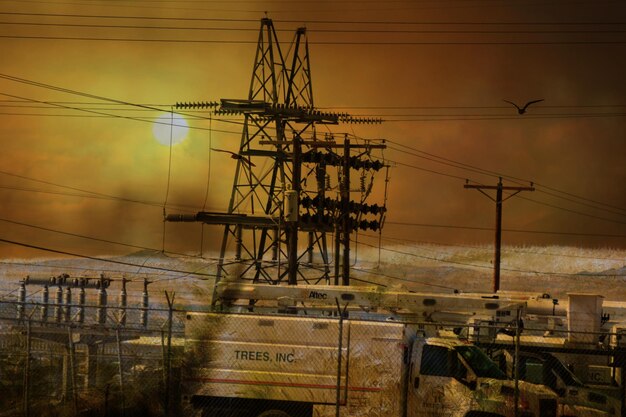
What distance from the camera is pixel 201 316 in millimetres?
17391

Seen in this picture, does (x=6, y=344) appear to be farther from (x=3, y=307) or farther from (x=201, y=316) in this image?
(x=201, y=316)

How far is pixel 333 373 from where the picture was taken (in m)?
17.1

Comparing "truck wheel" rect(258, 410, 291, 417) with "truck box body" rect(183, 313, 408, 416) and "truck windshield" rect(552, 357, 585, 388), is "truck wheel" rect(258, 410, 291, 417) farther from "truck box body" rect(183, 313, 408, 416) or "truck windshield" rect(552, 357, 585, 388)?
"truck windshield" rect(552, 357, 585, 388)

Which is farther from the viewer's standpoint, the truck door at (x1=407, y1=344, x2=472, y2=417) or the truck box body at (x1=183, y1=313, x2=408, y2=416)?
the truck box body at (x1=183, y1=313, x2=408, y2=416)

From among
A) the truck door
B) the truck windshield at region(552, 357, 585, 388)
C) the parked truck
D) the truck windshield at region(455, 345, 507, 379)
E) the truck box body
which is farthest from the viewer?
the truck windshield at region(552, 357, 585, 388)

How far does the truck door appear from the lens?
16703 millimetres

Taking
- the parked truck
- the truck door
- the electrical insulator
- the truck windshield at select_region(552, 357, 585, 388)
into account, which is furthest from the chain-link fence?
the electrical insulator

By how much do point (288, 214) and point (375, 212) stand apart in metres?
9.13

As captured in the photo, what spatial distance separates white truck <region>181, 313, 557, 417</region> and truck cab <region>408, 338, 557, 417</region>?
0.02 metres

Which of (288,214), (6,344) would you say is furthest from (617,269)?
(6,344)

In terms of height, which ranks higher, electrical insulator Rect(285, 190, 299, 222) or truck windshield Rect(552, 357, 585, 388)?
electrical insulator Rect(285, 190, 299, 222)

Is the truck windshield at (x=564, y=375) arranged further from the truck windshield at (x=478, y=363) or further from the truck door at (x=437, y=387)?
the truck door at (x=437, y=387)

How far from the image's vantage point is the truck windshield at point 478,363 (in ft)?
56.4

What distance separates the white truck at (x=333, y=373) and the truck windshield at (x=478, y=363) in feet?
0.07
